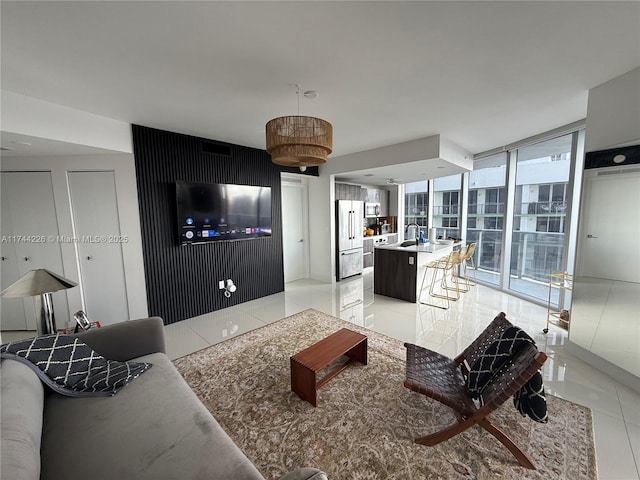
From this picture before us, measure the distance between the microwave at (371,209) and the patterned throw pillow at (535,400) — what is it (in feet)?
17.9

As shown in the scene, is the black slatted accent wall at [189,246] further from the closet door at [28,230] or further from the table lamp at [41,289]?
the table lamp at [41,289]

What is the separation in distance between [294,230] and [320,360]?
160 inches

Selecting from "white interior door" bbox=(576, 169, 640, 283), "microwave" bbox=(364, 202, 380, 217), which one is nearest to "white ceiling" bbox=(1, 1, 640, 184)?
"white interior door" bbox=(576, 169, 640, 283)

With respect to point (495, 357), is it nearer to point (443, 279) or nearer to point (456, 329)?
point (456, 329)

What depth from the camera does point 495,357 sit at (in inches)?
71.2

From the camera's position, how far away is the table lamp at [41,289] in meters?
2.05

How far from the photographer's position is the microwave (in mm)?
6816

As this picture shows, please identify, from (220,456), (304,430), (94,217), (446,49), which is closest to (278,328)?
(304,430)

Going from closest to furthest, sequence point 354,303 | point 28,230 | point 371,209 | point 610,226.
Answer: point 610,226 < point 28,230 < point 354,303 < point 371,209

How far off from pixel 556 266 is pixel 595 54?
3.18 metres

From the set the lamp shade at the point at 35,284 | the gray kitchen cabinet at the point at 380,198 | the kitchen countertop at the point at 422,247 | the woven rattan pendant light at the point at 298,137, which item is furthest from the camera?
the gray kitchen cabinet at the point at 380,198

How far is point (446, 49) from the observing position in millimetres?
1891

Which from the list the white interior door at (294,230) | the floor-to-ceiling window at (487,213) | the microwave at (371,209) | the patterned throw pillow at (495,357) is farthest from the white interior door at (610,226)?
the white interior door at (294,230)

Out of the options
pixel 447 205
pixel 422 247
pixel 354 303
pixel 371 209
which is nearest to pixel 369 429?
pixel 354 303
